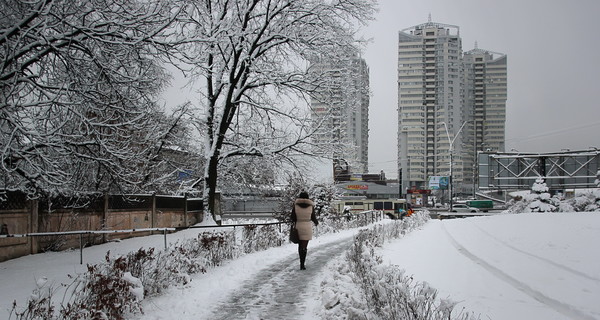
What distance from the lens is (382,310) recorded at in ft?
16.6

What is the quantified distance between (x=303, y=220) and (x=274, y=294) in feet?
10.5

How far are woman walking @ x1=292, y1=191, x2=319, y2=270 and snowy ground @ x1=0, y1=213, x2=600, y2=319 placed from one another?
1.70ft

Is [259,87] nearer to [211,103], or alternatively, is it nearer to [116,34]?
[211,103]

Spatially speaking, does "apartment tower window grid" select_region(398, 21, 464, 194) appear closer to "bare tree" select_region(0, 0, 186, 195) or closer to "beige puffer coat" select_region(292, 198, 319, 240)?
"beige puffer coat" select_region(292, 198, 319, 240)

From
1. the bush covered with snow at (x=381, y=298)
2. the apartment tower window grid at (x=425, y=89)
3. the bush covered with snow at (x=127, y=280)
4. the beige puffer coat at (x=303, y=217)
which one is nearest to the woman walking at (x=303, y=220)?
the beige puffer coat at (x=303, y=217)

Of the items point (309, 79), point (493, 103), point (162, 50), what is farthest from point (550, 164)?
point (162, 50)

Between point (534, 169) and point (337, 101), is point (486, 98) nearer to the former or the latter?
point (534, 169)

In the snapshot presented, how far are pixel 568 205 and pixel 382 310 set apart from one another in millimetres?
26559

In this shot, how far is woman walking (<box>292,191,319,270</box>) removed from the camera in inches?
430

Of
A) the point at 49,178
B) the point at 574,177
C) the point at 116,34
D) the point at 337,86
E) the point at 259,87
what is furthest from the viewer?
the point at 574,177

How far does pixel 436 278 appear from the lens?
8758mm

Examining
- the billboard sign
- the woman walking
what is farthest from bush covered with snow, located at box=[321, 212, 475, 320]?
the billboard sign

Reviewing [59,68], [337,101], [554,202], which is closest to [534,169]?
[554,202]

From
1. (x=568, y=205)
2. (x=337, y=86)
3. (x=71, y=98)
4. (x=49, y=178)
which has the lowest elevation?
(x=568, y=205)
